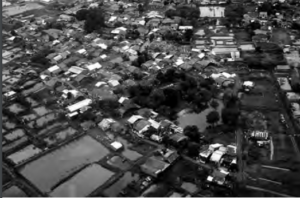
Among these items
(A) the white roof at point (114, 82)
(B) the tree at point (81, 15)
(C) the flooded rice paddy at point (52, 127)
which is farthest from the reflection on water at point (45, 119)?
(B) the tree at point (81, 15)

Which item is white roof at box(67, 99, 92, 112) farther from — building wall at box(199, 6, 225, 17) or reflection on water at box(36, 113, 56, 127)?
building wall at box(199, 6, 225, 17)

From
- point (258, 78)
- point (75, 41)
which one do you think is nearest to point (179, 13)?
point (75, 41)

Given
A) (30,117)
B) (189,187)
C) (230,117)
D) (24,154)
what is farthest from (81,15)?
(189,187)

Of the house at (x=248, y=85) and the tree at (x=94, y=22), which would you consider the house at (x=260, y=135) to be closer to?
the house at (x=248, y=85)

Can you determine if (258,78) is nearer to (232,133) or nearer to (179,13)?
(232,133)

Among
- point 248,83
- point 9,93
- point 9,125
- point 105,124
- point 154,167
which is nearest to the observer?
point 154,167

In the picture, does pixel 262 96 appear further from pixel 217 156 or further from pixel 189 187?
pixel 189 187
